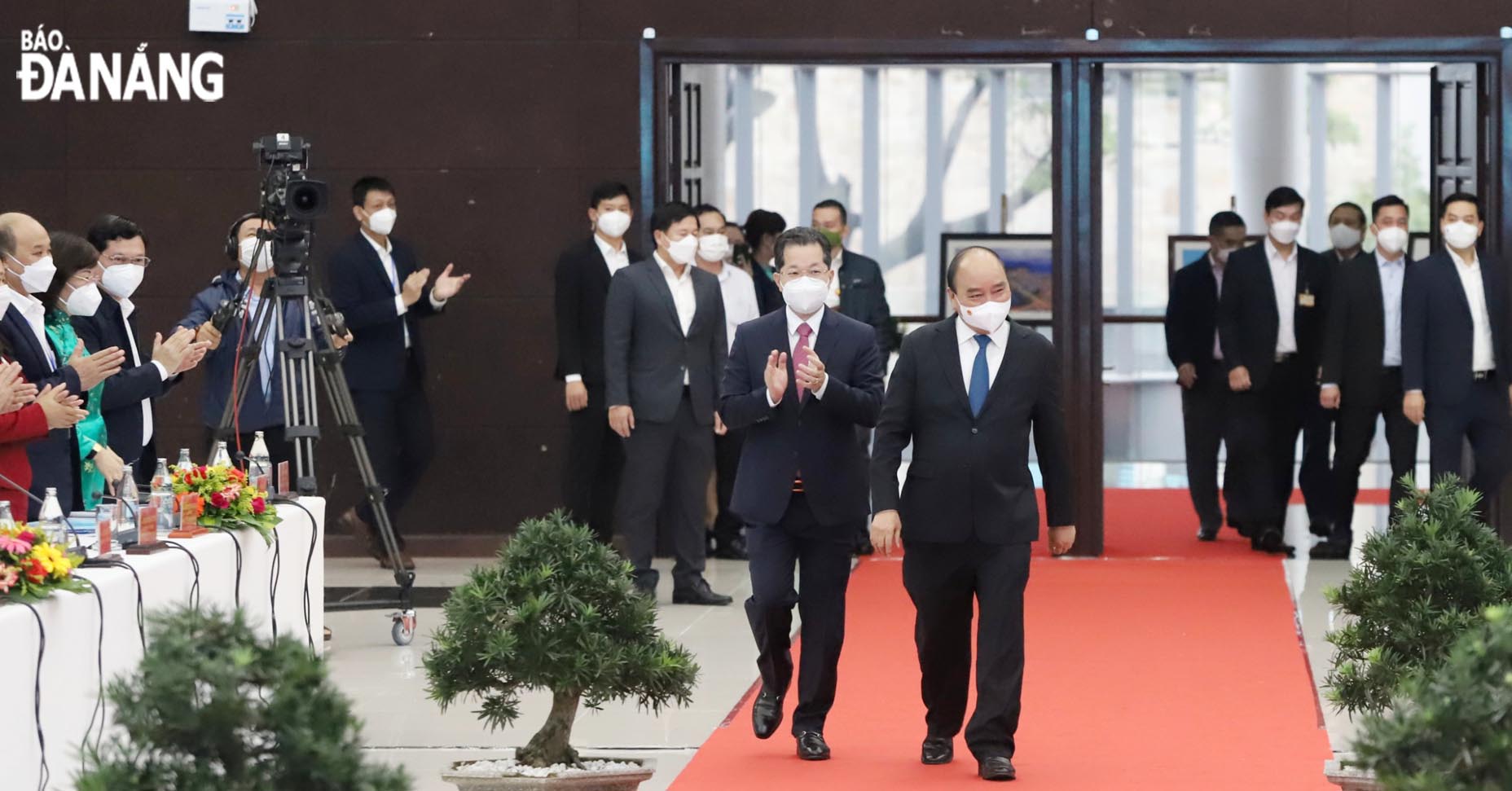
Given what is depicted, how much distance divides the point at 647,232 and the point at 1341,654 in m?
5.34

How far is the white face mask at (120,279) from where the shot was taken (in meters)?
6.77

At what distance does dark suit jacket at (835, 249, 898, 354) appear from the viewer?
9.97m

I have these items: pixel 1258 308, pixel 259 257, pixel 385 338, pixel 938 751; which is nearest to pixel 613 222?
pixel 385 338

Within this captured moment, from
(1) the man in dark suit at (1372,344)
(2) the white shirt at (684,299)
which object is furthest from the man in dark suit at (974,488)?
(1) the man in dark suit at (1372,344)

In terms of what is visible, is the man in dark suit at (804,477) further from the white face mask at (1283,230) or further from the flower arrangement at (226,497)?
the white face mask at (1283,230)

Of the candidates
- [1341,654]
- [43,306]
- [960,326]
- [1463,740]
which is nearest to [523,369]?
[43,306]

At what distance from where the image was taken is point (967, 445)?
544cm

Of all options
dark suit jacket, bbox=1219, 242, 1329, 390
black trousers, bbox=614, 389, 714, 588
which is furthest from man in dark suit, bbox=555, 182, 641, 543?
dark suit jacket, bbox=1219, 242, 1329, 390

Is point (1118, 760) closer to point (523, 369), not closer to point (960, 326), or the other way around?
point (960, 326)

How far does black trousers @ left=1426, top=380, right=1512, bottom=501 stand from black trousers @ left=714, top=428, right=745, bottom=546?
9.74 ft

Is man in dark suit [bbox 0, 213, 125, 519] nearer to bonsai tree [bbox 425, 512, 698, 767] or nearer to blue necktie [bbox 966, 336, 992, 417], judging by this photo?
bonsai tree [bbox 425, 512, 698, 767]

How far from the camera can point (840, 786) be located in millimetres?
5344

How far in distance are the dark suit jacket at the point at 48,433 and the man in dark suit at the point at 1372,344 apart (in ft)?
18.7

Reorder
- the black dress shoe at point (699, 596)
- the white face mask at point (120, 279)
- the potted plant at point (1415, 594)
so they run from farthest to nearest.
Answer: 1. the black dress shoe at point (699, 596)
2. the white face mask at point (120, 279)
3. the potted plant at point (1415, 594)
